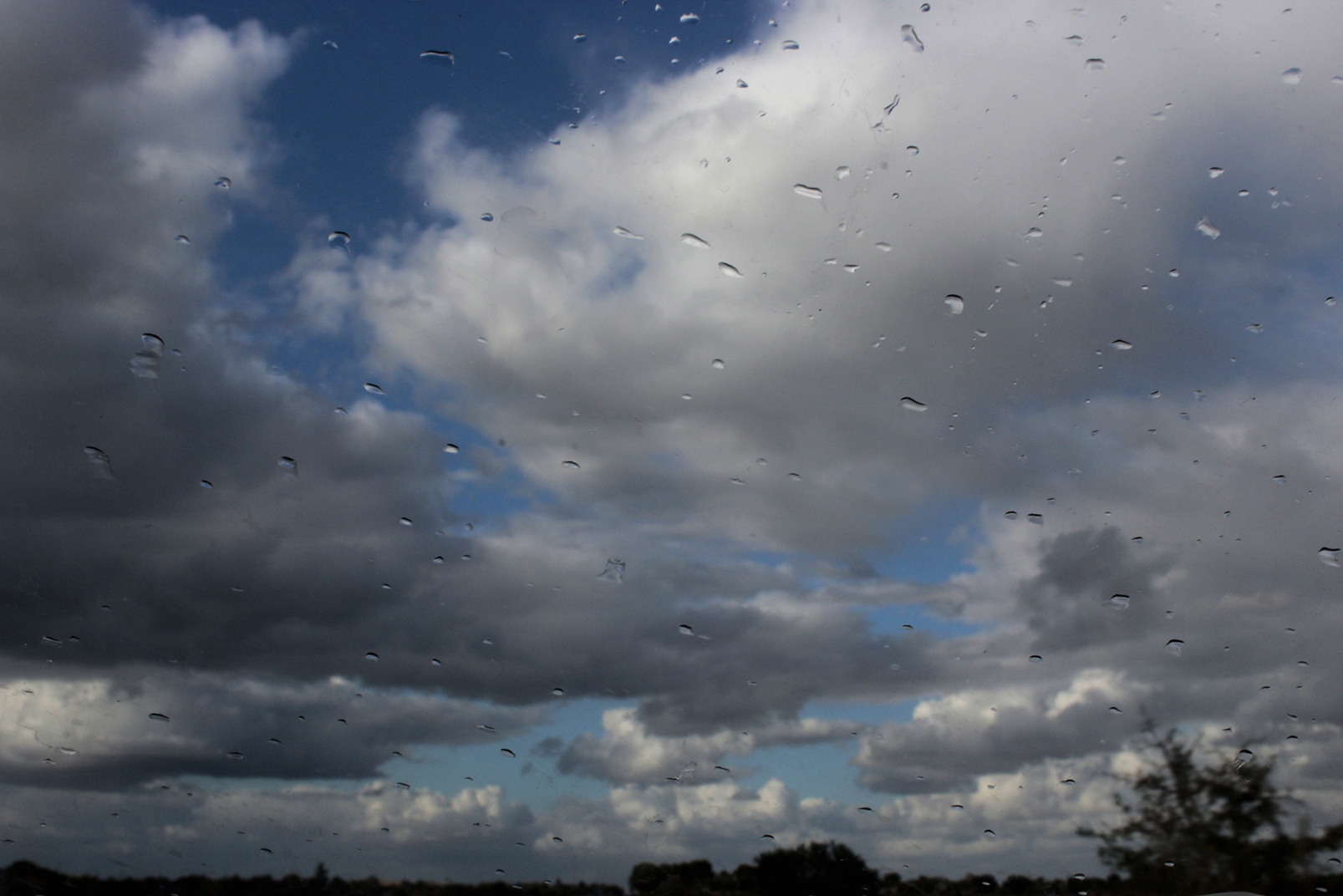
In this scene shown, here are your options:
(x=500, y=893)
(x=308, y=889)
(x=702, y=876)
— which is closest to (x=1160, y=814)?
(x=702, y=876)

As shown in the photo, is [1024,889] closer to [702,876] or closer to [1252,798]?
[702,876]

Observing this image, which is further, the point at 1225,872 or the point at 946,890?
the point at 1225,872

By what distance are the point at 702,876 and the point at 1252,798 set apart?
20.0 feet

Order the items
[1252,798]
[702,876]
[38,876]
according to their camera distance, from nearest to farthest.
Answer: [38,876], [702,876], [1252,798]

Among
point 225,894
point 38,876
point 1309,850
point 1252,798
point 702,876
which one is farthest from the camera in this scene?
point 1252,798

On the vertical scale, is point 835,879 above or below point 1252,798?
below

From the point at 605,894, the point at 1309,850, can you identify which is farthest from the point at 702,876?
the point at 1309,850

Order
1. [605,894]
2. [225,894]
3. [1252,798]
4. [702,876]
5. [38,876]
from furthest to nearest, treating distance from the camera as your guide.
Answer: [1252,798] < [702,876] < [605,894] < [225,894] < [38,876]

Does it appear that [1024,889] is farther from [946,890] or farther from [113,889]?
[113,889]

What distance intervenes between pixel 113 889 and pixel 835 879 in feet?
22.0

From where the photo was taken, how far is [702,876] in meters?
7.69

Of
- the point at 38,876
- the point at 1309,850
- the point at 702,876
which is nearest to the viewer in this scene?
the point at 38,876

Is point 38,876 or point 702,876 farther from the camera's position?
point 702,876

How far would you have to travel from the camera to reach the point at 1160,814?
385 inches
